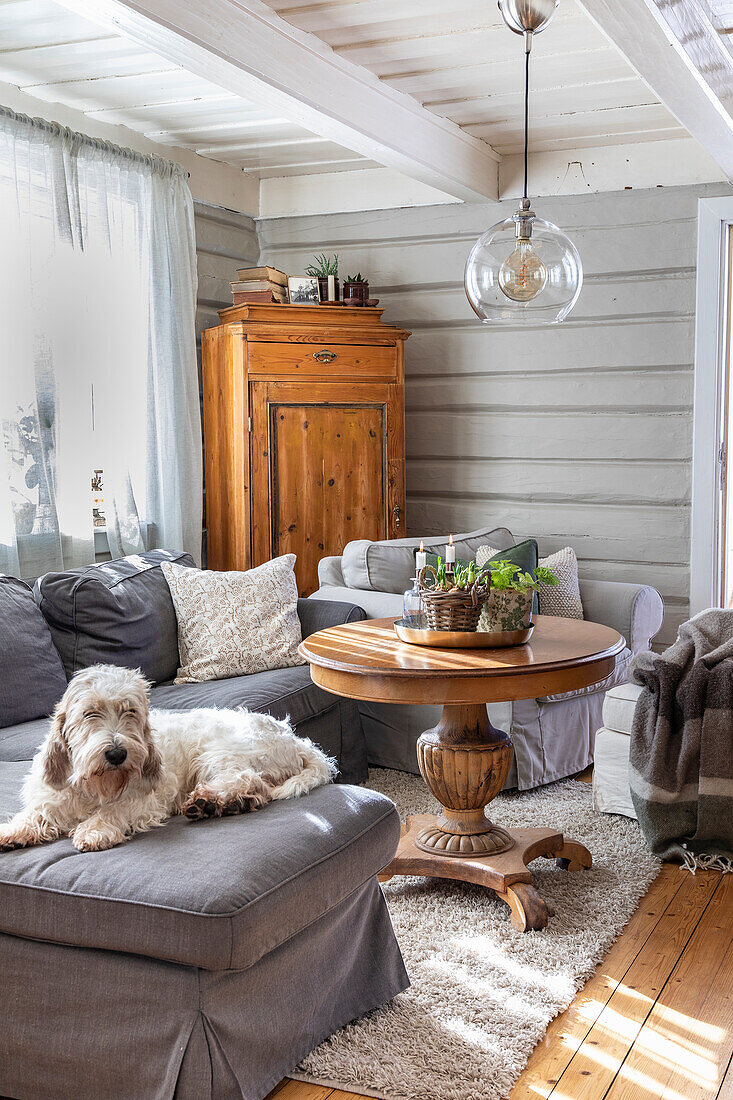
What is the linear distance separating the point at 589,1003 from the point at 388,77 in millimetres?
3099

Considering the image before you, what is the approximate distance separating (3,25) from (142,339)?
1.36 metres

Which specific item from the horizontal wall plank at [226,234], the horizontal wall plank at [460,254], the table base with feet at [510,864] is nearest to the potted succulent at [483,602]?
the table base with feet at [510,864]

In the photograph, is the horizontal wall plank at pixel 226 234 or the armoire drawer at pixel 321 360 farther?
the horizontal wall plank at pixel 226 234

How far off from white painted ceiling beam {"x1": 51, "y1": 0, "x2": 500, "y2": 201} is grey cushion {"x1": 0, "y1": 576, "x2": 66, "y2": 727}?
1.69 m

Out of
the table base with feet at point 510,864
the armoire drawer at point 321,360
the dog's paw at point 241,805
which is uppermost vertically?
the armoire drawer at point 321,360

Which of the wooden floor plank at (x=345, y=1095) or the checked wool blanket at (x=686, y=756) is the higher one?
the checked wool blanket at (x=686, y=756)

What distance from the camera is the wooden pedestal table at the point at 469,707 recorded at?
8.29 ft

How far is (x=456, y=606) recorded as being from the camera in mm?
2781

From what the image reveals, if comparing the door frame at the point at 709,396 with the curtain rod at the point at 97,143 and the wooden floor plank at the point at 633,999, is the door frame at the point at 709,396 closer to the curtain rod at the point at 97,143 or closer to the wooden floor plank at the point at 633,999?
the wooden floor plank at the point at 633,999

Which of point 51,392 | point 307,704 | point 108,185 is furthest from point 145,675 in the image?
point 108,185

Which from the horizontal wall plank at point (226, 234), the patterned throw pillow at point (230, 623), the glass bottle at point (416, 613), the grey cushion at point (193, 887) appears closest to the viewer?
the grey cushion at point (193, 887)

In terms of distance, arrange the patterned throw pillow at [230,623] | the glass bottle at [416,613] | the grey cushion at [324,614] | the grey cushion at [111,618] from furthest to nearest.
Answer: the grey cushion at [324,614]
the patterned throw pillow at [230,623]
the grey cushion at [111,618]
the glass bottle at [416,613]

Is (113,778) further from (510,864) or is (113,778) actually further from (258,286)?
(258,286)

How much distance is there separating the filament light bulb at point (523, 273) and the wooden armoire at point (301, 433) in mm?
1885
